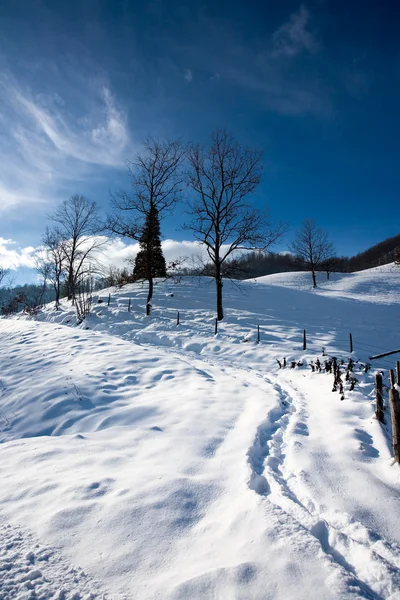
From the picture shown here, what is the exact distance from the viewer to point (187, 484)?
132 inches

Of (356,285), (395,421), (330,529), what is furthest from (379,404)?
(356,285)

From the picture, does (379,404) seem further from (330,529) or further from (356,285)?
(356,285)

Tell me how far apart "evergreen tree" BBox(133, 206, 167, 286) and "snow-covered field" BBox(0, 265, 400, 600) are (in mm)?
12949

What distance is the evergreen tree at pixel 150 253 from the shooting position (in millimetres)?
21219

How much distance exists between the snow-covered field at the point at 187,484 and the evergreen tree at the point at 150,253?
510 inches

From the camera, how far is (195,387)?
7.52 meters

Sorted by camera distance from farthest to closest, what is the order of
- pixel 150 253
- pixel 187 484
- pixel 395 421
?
pixel 150 253, pixel 395 421, pixel 187 484

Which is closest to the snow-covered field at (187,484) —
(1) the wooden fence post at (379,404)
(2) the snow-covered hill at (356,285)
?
(1) the wooden fence post at (379,404)

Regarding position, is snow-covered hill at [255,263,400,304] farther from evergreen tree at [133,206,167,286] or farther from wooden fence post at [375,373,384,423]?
wooden fence post at [375,373,384,423]

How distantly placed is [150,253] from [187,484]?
1952 centimetres

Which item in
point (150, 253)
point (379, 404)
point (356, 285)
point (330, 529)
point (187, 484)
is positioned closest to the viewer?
point (330, 529)

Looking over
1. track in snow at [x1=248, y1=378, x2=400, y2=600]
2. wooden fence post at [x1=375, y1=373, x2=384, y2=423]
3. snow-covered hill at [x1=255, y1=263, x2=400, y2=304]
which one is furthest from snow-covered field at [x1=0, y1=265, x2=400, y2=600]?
snow-covered hill at [x1=255, y1=263, x2=400, y2=304]

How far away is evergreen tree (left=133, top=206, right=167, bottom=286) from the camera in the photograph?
21.2 metres

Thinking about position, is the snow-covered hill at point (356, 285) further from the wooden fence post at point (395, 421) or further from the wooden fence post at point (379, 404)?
the wooden fence post at point (395, 421)
